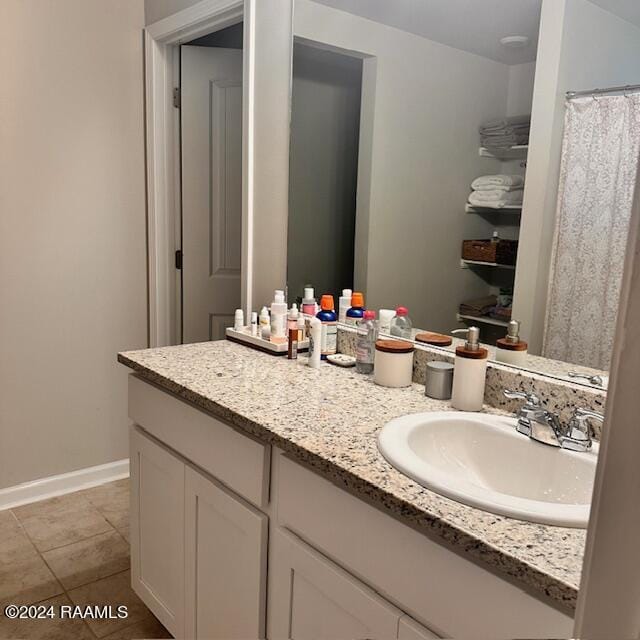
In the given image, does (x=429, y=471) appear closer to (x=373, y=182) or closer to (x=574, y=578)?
(x=574, y=578)

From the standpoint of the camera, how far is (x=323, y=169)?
79.5 inches

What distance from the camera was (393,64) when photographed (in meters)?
1.72

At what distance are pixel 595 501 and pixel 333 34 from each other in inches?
73.1

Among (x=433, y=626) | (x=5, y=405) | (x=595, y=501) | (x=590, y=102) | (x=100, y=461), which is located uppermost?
(x=590, y=102)

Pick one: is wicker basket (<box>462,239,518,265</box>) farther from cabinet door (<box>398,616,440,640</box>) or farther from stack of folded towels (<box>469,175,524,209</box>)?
Answer: cabinet door (<box>398,616,440,640</box>)

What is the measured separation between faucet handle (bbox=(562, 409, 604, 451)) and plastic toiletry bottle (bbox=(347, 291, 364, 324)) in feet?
2.63

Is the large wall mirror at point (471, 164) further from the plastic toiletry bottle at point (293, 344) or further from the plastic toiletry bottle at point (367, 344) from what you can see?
the plastic toiletry bottle at point (293, 344)

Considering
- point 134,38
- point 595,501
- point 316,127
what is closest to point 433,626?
point 595,501

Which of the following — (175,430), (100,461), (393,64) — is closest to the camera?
(175,430)

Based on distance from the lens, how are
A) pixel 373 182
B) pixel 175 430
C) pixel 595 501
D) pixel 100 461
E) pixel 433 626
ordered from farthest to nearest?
pixel 100 461, pixel 373 182, pixel 175 430, pixel 433 626, pixel 595 501

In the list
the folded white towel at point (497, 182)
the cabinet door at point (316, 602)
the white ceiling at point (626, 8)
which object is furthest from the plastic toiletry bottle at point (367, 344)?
the white ceiling at point (626, 8)

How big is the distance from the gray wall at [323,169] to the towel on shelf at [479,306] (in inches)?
18.0

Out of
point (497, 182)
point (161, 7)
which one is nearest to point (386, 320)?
point (497, 182)

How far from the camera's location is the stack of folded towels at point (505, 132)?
141 centimetres
